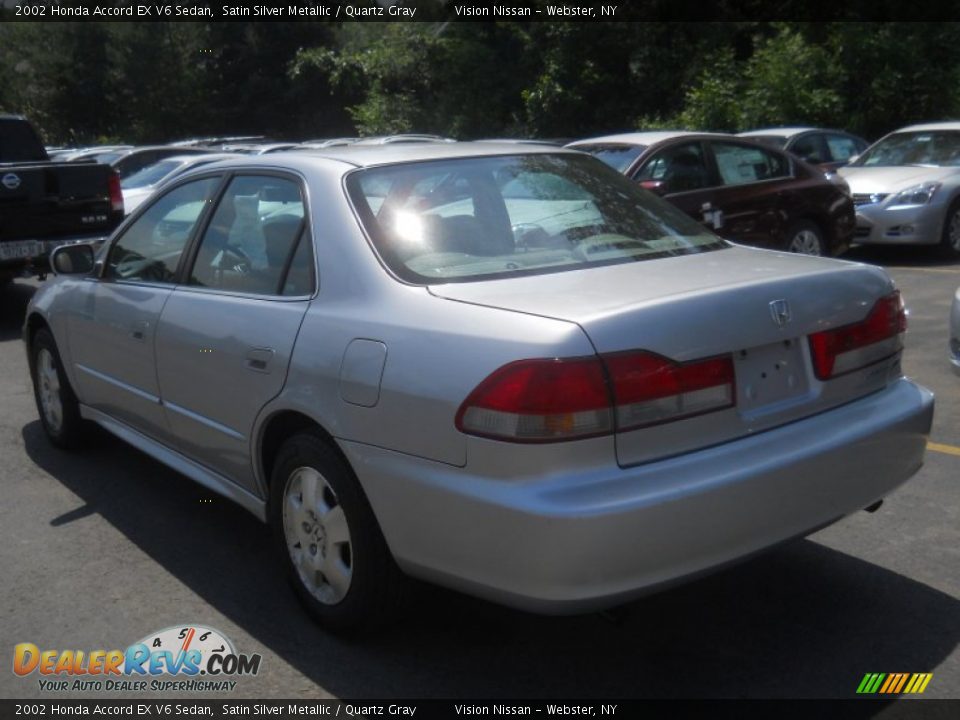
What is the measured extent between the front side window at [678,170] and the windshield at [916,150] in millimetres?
4115

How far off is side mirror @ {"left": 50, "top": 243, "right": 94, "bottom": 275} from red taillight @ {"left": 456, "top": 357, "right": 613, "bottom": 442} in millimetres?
3128

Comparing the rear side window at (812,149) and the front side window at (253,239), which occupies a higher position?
the front side window at (253,239)

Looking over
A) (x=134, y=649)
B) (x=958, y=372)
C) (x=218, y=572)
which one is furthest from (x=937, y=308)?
(x=134, y=649)

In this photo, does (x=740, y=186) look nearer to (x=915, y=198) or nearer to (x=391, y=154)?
(x=915, y=198)

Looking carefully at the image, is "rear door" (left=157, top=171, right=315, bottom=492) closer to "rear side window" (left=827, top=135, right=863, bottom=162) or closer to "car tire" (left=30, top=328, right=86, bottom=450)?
"car tire" (left=30, top=328, right=86, bottom=450)

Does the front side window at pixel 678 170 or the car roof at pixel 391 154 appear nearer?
the car roof at pixel 391 154

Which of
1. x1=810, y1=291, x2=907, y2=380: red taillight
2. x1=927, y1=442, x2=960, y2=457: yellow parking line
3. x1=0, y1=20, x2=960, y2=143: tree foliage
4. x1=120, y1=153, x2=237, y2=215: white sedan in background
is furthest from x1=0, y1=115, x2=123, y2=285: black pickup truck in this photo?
x1=0, y1=20, x2=960, y2=143: tree foliage

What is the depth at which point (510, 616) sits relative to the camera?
3.90 meters

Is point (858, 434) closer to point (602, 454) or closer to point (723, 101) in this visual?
point (602, 454)

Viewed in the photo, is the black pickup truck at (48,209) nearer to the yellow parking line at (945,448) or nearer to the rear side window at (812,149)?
the yellow parking line at (945,448)

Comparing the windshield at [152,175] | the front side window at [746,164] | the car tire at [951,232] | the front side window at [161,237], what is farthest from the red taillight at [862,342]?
the windshield at [152,175]

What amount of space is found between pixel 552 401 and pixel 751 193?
25.2 ft

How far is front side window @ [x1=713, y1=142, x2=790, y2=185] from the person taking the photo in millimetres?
10109

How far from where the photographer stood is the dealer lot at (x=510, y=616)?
3.43 meters
